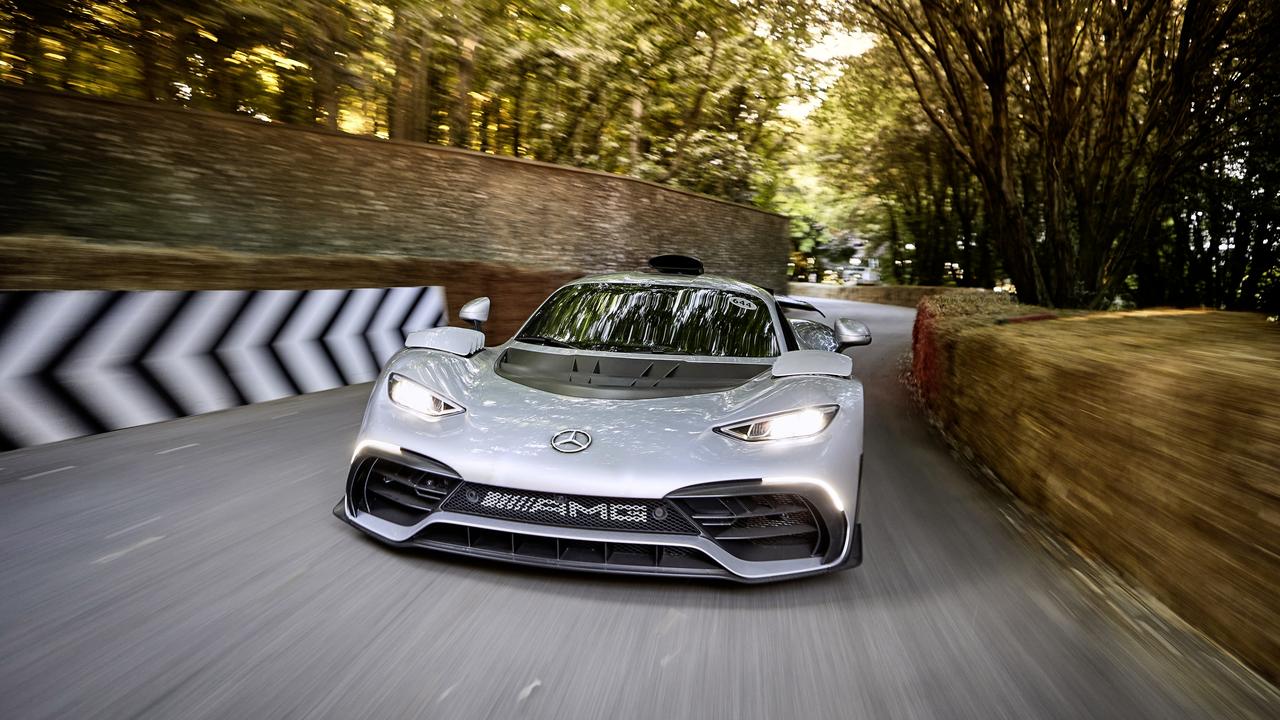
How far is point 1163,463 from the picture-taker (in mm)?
3408

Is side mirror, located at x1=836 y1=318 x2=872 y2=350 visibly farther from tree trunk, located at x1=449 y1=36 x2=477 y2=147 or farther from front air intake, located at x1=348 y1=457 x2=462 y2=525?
tree trunk, located at x1=449 y1=36 x2=477 y2=147

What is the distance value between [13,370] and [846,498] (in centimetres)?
506

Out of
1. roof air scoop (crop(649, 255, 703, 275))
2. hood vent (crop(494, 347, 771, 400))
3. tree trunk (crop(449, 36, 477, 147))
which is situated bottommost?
hood vent (crop(494, 347, 771, 400))

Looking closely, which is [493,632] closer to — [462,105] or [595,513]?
[595,513]

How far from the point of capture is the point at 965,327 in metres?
7.11

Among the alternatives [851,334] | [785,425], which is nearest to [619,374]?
[785,425]

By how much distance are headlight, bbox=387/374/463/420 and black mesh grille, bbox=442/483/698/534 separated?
50 cm

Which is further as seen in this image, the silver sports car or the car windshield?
the car windshield

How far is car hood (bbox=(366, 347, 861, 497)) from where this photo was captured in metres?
2.99

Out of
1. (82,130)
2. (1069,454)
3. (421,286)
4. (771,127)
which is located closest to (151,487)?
(1069,454)

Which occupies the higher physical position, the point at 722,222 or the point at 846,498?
the point at 722,222

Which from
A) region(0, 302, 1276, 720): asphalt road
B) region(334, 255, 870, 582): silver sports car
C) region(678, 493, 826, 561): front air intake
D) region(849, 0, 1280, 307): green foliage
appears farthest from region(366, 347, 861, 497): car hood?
region(849, 0, 1280, 307): green foliage

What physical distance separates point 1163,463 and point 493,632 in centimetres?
278

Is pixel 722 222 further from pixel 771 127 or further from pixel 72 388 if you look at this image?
pixel 72 388
